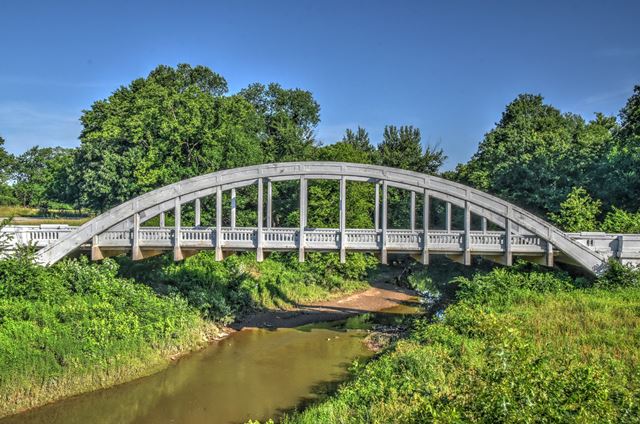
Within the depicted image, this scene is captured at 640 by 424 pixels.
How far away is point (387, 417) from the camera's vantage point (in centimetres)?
1111

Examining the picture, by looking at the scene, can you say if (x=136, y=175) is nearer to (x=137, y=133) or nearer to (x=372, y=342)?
(x=137, y=133)

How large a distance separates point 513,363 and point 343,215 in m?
14.3

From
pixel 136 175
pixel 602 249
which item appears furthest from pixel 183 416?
pixel 136 175

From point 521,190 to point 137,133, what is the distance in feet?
84.2

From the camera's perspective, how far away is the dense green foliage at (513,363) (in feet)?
22.5

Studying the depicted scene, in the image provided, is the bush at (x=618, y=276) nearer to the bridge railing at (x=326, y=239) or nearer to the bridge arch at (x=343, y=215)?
the bridge arch at (x=343, y=215)

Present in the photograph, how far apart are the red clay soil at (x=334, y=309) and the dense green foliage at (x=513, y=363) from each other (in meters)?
8.22

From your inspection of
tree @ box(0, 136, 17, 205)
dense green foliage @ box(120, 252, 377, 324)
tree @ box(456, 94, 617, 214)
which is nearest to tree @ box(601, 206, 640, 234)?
tree @ box(456, 94, 617, 214)

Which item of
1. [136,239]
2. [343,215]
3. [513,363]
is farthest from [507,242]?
[136,239]

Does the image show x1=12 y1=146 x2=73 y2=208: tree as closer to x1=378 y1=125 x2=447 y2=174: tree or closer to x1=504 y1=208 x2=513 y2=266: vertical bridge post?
x1=378 y1=125 x2=447 y2=174: tree

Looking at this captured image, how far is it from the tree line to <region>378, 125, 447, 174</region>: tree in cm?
10

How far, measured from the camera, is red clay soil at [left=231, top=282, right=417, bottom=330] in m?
26.4

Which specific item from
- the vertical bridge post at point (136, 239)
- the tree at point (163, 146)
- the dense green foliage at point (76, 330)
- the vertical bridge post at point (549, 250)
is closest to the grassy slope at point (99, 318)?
the dense green foliage at point (76, 330)

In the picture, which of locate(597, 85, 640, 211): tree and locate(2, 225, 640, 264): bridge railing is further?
locate(597, 85, 640, 211): tree
